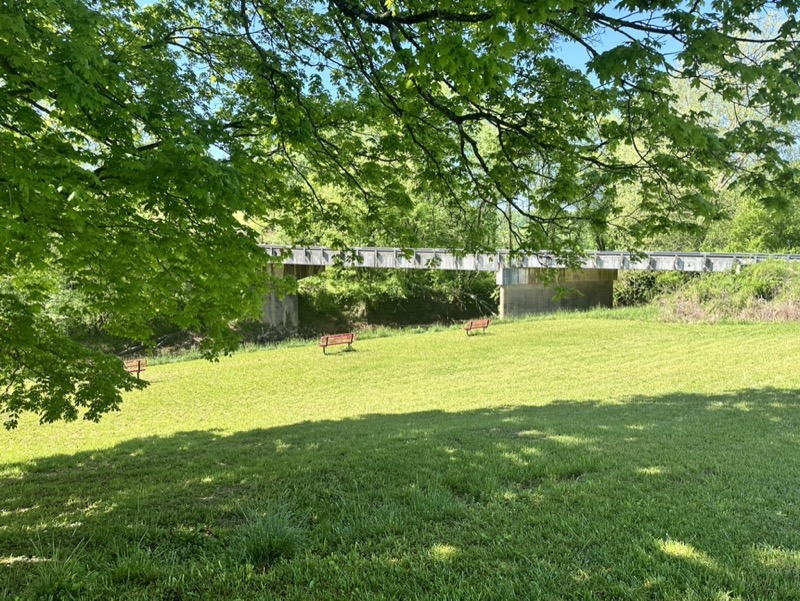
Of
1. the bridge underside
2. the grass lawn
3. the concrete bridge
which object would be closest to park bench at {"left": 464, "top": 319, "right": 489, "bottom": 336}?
the concrete bridge

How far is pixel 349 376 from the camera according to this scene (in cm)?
1830

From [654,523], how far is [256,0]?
7.23 meters

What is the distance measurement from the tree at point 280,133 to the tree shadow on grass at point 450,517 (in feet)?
7.80

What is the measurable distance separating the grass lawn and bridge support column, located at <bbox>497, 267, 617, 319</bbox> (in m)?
22.7

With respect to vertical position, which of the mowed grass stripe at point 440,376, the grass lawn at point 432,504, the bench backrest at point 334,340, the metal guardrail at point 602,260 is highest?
the metal guardrail at point 602,260

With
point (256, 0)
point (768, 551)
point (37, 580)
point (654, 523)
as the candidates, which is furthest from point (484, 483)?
point (256, 0)

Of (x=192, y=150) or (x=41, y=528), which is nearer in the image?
(x=41, y=528)

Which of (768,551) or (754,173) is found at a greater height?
(754,173)

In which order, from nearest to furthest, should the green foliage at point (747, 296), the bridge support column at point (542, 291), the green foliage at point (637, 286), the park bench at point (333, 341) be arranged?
the park bench at point (333, 341) → the green foliage at point (747, 296) → the bridge support column at point (542, 291) → the green foliage at point (637, 286)

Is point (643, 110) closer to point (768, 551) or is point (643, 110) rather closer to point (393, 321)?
point (768, 551)

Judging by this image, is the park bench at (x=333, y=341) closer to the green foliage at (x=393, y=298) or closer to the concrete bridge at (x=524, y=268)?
the concrete bridge at (x=524, y=268)

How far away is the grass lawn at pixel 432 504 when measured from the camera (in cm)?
290

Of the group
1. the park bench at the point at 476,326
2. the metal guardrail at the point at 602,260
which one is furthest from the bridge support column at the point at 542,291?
the park bench at the point at 476,326

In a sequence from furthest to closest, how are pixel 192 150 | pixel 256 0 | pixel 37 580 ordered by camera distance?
pixel 256 0
pixel 192 150
pixel 37 580
